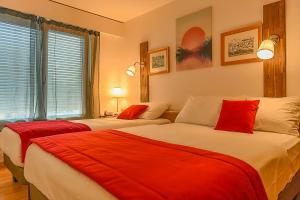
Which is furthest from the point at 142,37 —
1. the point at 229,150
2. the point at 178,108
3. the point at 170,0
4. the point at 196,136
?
the point at 229,150

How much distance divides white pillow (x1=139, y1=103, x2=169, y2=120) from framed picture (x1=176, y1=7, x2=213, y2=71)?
0.65 metres

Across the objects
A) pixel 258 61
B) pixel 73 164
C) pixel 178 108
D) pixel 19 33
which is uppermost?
pixel 19 33

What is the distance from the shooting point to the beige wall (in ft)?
7.56

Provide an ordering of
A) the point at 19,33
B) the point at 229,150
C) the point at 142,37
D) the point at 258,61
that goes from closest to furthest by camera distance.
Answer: the point at 229,150, the point at 258,61, the point at 19,33, the point at 142,37

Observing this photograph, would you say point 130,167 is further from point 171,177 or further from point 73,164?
point 73,164

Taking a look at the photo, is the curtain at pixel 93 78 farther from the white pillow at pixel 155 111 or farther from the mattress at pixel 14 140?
the mattress at pixel 14 140

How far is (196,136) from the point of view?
1845 mm

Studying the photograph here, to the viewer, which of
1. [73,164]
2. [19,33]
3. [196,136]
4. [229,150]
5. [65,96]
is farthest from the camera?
[65,96]

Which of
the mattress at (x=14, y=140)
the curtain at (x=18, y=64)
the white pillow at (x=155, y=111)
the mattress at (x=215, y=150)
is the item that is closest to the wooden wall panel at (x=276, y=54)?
the mattress at (x=215, y=150)

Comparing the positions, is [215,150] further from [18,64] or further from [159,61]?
[18,64]

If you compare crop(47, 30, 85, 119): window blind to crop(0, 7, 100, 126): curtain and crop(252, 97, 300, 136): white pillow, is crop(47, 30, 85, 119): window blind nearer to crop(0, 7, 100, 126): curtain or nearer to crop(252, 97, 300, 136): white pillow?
crop(0, 7, 100, 126): curtain

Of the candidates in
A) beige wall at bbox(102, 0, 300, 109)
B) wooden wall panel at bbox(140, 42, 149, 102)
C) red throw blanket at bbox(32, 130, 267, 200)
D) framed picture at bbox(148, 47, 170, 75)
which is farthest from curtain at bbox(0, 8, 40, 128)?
red throw blanket at bbox(32, 130, 267, 200)

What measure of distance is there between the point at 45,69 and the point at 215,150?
3.12 m

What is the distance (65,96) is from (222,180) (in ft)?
11.2
